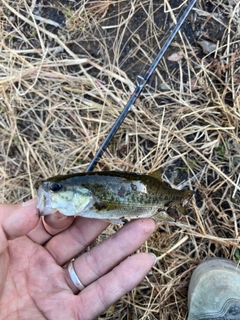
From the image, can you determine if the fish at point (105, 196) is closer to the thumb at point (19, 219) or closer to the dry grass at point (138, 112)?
the thumb at point (19, 219)

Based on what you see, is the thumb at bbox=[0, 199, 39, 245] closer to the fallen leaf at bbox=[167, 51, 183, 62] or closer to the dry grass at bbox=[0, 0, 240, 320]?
the dry grass at bbox=[0, 0, 240, 320]

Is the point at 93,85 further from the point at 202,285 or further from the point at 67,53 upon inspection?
the point at 202,285

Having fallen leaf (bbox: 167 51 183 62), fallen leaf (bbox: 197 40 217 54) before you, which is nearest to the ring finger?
fallen leaf (bbox: 167 51 183 62)

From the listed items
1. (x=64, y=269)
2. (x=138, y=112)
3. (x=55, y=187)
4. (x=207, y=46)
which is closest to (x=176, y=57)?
(x=207, y=46)

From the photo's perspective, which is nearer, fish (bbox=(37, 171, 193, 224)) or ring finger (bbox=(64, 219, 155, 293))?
fish (bbox=(37, 171, 193, 224))

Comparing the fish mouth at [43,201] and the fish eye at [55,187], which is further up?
the fish eye at [55,187]

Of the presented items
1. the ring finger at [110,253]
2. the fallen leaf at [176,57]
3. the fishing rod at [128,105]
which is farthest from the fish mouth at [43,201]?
the fallen leaf at [176,57]

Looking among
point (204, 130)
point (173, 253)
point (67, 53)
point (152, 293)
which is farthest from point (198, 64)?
point (152, 293)
